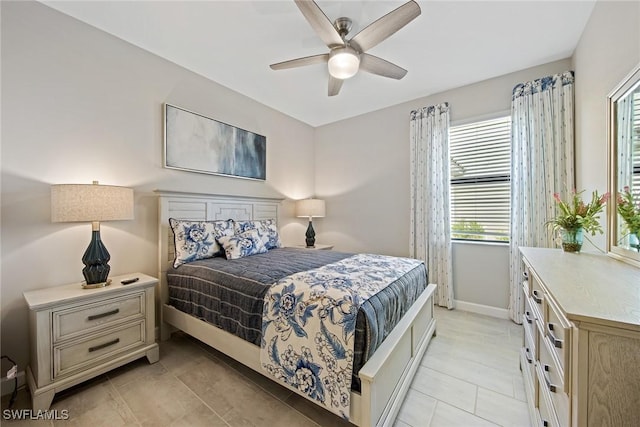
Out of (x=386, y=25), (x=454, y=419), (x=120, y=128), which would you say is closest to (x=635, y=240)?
(x=454, y=419)

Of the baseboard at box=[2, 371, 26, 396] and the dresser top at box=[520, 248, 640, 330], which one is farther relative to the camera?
the baseboard at box=[2, 371, 26, 396]

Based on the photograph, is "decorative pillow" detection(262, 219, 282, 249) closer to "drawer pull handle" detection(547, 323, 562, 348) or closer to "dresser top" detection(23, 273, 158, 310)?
"dresser top" detection(23, 273, 158, 310)

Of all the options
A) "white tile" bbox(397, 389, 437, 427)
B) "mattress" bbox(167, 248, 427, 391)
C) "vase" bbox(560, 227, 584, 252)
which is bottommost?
"white tile" bbox(397, 389, 437, 427)

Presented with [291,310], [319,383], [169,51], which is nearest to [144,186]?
[169,51]

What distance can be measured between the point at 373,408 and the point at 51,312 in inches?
79.8

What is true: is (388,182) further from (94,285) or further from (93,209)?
(94,285)

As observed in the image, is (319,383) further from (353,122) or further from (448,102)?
(353,122)

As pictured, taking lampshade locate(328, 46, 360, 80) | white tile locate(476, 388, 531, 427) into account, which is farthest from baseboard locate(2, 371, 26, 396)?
lampshade locate(328, 46, 360, 80)

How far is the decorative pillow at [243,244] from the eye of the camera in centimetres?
247

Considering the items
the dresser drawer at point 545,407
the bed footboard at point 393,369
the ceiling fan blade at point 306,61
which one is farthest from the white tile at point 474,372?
the ceiling fan blade at point 306,61

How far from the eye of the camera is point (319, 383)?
4.33 ft

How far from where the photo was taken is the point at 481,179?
3059 mm

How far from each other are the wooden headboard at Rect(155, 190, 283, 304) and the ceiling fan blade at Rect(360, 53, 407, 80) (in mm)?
2073

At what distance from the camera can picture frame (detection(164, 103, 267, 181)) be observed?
2.62 m
